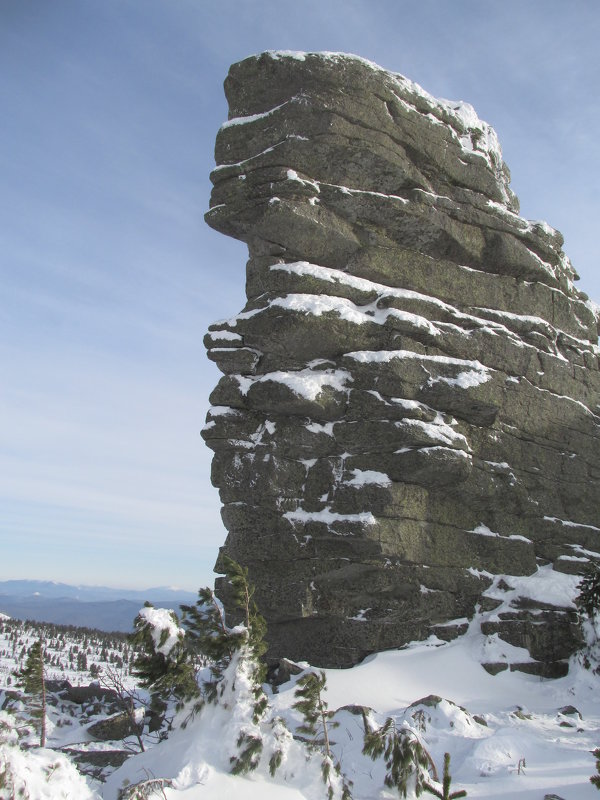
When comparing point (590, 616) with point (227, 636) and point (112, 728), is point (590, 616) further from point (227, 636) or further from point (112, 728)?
point (112, 728)

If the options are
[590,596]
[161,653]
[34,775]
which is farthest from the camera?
[590,596]

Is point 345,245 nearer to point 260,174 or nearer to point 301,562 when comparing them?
point 260,174

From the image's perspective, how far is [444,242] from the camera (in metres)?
27.2

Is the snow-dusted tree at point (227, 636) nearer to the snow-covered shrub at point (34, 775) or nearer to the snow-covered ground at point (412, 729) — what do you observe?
the snow-covered ground at point (412, 729)

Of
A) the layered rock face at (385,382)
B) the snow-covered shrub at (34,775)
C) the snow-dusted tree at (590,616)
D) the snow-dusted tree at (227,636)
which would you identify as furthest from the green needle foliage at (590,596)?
the snow-covered shrub at (34,775)

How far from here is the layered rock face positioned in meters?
22.3

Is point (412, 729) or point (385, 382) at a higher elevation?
point (385, 382)

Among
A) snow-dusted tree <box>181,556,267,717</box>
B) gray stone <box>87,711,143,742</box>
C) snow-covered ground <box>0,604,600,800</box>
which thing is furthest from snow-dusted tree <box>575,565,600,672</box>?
gray stone <box>87,711,143,742</box>

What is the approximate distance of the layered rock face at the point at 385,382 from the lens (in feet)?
73.2

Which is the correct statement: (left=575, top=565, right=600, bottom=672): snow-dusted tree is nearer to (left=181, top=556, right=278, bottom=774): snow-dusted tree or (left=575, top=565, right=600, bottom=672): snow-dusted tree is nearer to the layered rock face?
the layered rock face

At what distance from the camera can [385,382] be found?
2342 cm

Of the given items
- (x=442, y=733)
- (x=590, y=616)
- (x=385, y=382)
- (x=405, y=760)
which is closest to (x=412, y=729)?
(x=405, y=760)

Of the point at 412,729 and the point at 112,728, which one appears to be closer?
the point at 412,729

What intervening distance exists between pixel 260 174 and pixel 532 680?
22615mm
